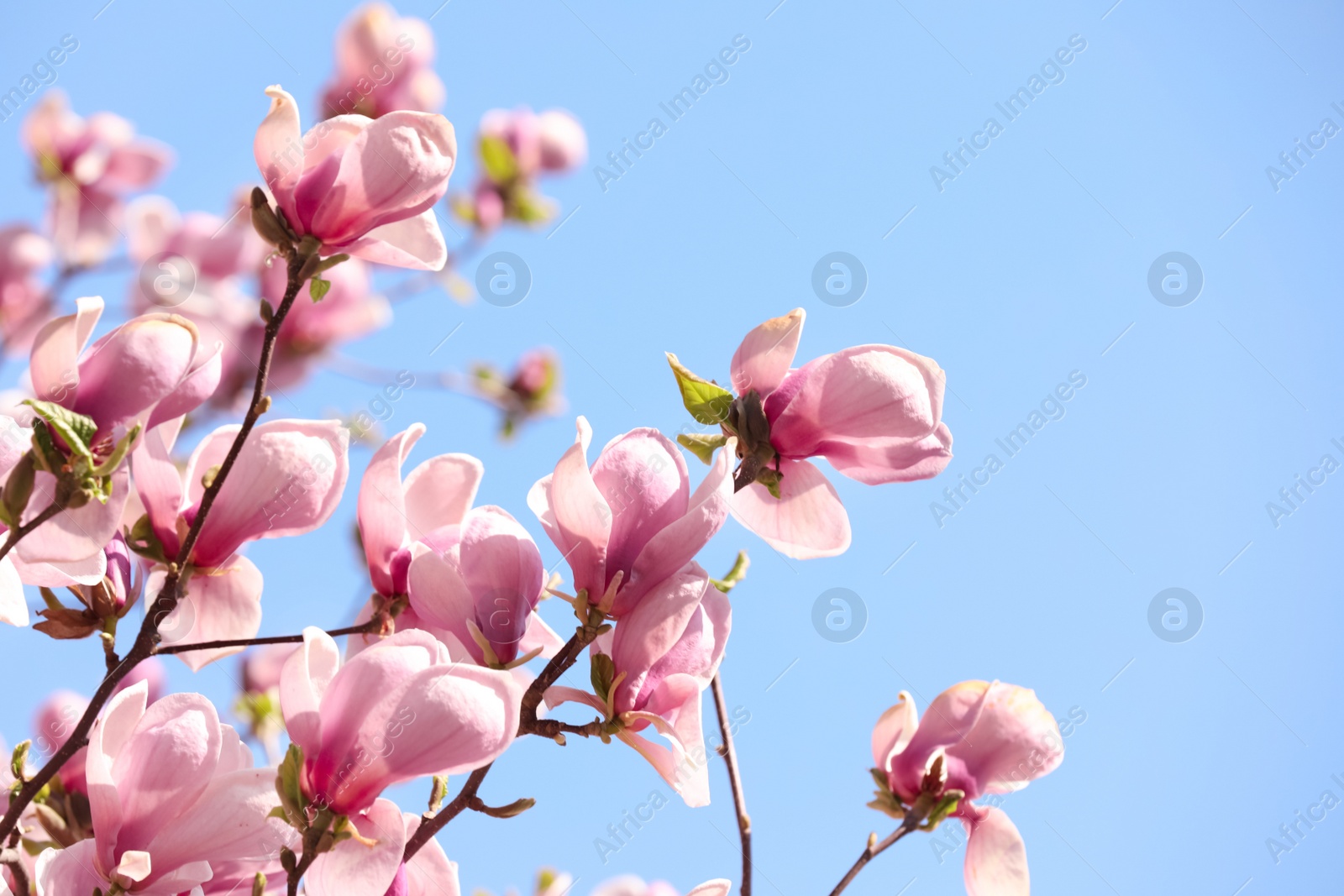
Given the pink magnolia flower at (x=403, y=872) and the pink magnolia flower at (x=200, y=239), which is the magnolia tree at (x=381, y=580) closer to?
the pink magnolia flower at (x=403, y=872)

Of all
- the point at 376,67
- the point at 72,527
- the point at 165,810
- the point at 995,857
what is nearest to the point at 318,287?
the point at 72,527

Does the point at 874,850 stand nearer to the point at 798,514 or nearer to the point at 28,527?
the point at 798,514

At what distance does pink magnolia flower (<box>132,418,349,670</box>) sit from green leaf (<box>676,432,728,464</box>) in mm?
409

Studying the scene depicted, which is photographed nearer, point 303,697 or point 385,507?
point 303,697

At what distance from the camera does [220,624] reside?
1.21 m

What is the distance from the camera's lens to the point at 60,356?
3.04ft

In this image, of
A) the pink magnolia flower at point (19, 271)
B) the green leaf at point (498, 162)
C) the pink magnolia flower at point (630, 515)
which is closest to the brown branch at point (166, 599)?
the pink magnolia flower at point (630, 515)

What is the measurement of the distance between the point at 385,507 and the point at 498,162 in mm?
2572

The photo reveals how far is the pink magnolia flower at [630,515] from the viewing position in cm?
94

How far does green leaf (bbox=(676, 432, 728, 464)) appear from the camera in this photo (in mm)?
1109

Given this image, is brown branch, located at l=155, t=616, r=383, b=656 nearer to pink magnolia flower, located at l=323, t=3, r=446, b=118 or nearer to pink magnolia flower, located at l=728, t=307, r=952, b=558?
pink magnolia flower, located at l=728, t=307, r=952, b=558

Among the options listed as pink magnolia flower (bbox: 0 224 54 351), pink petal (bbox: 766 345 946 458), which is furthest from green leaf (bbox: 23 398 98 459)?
Result: pink magnolia flower (bbox: 0 224 54 351)

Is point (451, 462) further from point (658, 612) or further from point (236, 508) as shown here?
point (658, 612)

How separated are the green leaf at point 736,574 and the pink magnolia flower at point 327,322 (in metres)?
1.72
